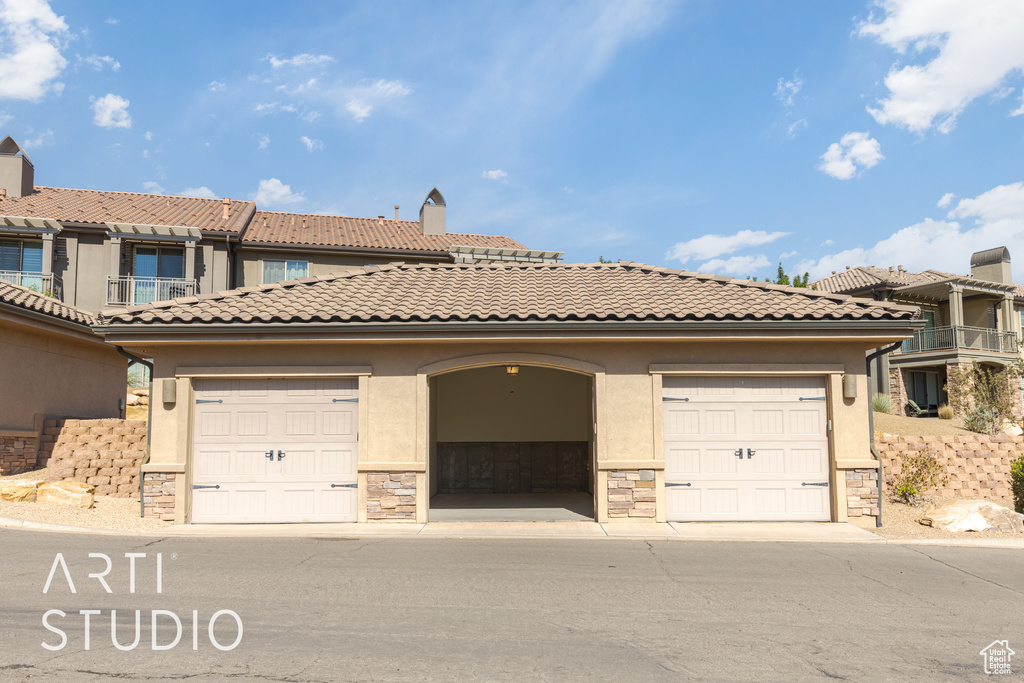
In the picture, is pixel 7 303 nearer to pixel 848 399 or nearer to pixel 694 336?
pixel 694 336

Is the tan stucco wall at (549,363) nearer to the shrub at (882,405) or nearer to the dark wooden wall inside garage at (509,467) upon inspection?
the dark wooden wall inside garage at (509,467)

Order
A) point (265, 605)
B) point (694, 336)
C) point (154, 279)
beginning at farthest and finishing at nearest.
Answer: point (154, 279)
point (694, 336)
point (265, 605)

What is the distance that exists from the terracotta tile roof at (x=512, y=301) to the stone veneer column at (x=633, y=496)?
2685 millimetres

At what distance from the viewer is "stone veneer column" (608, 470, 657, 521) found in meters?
12.0

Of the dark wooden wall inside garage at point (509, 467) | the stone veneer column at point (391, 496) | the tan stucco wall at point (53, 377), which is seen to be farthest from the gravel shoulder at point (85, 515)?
the dark wooden wall inside garage at point (509, 467)

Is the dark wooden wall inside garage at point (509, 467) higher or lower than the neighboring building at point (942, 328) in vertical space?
lower

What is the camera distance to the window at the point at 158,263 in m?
27.0

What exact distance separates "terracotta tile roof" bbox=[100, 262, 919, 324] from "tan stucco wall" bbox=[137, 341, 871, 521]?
0.59 m

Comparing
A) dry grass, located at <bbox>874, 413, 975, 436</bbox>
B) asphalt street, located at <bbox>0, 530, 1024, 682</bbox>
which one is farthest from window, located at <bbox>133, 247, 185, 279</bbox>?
dry grass, located at <bbox>874, 413, 975, 436</bbox>

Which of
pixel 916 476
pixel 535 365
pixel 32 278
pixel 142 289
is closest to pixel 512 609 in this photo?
pixel 535 365

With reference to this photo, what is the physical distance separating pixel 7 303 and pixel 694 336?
14.0m

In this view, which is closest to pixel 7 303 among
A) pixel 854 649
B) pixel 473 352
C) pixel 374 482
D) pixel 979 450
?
pixel 374 482

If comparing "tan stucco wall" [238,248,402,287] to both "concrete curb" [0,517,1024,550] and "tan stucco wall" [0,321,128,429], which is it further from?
"concrete curb" [0,517,1024,550]

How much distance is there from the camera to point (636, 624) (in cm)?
646
